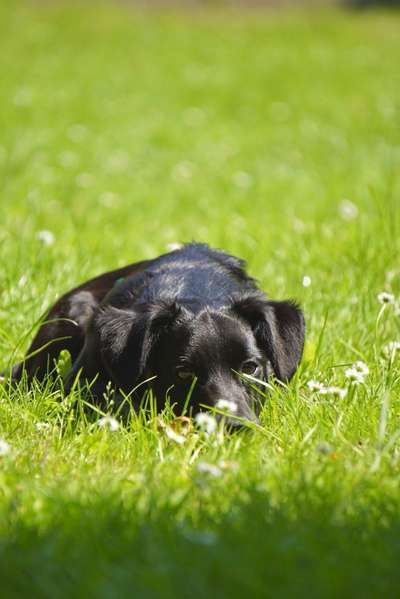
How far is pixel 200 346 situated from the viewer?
344 cm

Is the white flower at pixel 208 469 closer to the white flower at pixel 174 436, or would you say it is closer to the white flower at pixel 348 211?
the white flower at pixel 174 436

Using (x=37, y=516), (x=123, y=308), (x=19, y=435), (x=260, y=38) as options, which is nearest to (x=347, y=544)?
(x=37, y=516)

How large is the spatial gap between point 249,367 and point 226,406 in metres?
0.49

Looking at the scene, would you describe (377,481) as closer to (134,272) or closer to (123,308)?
(123,308)

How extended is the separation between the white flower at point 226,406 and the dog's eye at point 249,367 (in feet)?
1.08

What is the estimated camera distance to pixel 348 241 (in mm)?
5855

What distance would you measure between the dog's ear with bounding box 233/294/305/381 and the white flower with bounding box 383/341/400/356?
14.8 inches

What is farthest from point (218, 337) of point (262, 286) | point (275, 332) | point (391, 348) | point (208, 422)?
point (262, 286)

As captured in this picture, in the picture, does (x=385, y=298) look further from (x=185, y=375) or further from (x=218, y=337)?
(x=185, y=375)

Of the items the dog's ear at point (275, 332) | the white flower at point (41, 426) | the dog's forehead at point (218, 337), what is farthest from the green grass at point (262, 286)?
the dog's forehead at point (218, 337)

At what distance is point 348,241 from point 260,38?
1770cm

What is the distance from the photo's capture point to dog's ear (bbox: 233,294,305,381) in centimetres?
365

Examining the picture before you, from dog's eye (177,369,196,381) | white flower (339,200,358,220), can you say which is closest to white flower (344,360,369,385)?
dog's eye (177,369,196,381)

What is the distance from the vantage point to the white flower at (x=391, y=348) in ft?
11.7
